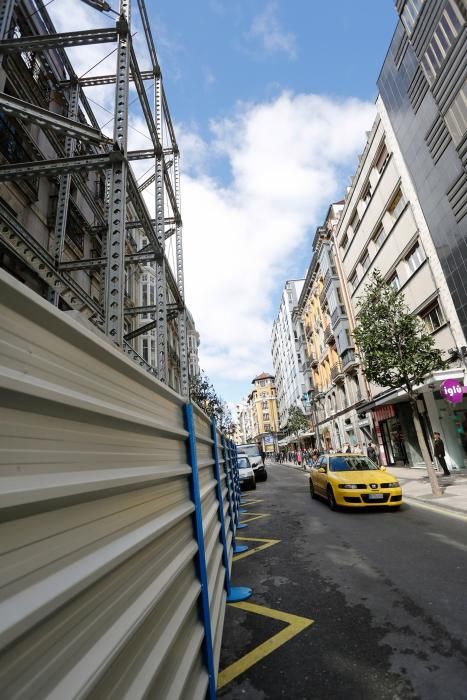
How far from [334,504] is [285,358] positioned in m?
61.6

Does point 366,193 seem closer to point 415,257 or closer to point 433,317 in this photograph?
point 415,257

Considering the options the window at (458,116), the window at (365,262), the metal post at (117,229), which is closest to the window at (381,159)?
the window at (365,262)

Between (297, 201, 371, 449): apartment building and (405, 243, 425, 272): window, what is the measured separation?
8.15 metres

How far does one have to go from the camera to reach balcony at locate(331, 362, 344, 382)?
32250mm

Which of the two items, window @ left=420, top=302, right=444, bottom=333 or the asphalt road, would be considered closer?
the asphalt road

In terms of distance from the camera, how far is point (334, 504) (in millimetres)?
9688

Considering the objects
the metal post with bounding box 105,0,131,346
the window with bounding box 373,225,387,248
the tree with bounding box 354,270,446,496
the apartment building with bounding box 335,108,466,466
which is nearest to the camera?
the metal post with bounding box 105,0,131,346

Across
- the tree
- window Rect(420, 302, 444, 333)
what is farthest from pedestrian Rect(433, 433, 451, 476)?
window Rect(420, 302, 444, 333)

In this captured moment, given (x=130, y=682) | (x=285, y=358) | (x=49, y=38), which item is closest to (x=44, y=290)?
(x=49, y=38)

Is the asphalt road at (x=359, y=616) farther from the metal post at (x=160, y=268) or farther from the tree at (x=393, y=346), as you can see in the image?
the tree at (x=393, y=346)

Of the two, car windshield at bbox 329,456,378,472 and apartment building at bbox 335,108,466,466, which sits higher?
apartment building at bbox 335,108,466,466

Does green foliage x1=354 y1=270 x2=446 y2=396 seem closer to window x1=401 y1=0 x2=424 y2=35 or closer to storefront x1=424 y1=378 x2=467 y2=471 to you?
storefront x1=424 y1=378 x2=467 y2=471

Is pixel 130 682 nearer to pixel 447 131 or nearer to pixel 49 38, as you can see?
pixel 49 38

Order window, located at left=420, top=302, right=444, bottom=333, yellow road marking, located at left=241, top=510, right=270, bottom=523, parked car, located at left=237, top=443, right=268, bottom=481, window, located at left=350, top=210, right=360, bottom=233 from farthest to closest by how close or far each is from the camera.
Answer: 1. window, located at left=350, top=210, right=360, bottom=233
2. parked car, located at left=237, top=443, right=268, bottom=481
3. window, located at left=420, top=302, right=444, bottom=333
4. yellow road marking, located at left=241, top=510, right=270, bottom=523
